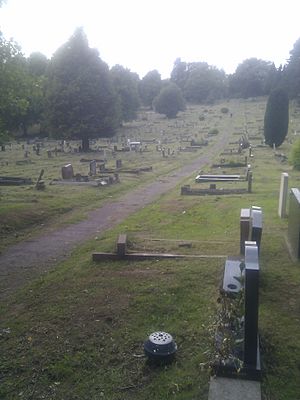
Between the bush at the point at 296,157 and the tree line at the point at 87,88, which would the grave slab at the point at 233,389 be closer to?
the tree line at the point at 87,88

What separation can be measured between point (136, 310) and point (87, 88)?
3757 centimetres

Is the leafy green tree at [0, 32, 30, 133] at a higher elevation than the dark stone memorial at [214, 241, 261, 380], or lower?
higher

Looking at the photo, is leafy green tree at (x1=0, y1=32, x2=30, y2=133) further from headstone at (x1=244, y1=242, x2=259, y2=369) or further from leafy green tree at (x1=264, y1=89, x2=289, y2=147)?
leafy green tree at (x1=264, y1=89, x2=289, y2=147)

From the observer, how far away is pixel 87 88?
1650 inches

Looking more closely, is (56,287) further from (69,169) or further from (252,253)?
(69,169)

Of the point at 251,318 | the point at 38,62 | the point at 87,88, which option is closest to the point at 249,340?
the point at 251,318

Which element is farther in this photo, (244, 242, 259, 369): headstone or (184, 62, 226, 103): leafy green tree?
(184, 62, 226, 103): leafy green tree

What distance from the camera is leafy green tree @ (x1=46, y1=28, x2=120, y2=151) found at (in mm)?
41625

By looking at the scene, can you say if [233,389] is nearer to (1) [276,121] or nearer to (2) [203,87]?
(1) [276,121]

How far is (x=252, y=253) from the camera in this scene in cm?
561

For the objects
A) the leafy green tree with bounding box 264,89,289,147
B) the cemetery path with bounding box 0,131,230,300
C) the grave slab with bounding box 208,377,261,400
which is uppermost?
the leafy green tree with bounding box 264,89,289,147

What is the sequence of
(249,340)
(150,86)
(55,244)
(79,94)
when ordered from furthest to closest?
(150,86) < (79,94) < (55,244) < (249,340)

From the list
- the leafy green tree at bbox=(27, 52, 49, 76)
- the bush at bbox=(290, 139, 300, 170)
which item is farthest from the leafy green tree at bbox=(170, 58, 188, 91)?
the bush at bbox=(290, 139, 300, 170)

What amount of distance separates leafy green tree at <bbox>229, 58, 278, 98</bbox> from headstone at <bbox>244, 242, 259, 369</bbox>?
95.8 meters
